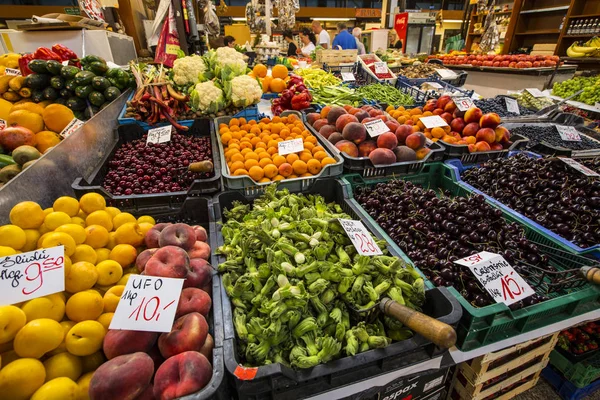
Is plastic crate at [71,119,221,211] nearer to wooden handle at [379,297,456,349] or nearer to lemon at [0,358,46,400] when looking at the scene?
lemon at [0,358,46,400]

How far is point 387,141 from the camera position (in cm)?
251

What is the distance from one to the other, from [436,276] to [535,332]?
48 centimetres

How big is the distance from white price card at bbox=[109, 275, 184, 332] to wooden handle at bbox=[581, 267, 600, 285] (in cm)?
168

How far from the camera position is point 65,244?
3.78 feet

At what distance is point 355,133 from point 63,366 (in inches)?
90.9

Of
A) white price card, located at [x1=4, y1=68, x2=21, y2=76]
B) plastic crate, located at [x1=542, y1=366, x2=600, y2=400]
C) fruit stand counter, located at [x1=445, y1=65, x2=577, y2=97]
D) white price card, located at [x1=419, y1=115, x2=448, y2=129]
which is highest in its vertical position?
white price card, located at [x1=4, y1=68, x2=21, y2=76]

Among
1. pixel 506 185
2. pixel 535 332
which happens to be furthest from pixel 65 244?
pixel 506 185

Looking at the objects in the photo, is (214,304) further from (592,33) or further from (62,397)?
(592,33)

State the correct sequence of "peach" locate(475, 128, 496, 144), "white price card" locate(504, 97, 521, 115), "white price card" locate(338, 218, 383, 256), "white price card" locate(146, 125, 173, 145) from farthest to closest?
"white price card" locate(504, 97, 521, 115), "peach" locate(475, 128, 496, 144), "white price card" locate(146, 125, 173, 145), "white price card" locate(338, 218, 383, 256)

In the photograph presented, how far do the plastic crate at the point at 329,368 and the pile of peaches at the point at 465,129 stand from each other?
5.98 feet

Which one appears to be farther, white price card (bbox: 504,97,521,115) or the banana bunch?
the banana bunch

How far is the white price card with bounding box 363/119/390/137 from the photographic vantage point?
103 inches

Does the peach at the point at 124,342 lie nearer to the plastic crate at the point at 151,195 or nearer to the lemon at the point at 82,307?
the lemon at the point at 82,307

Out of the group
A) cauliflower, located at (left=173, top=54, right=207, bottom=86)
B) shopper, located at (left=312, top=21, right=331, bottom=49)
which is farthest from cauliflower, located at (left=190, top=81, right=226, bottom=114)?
shopper, located at (left=312, top=21, right=331, bottom=49)
